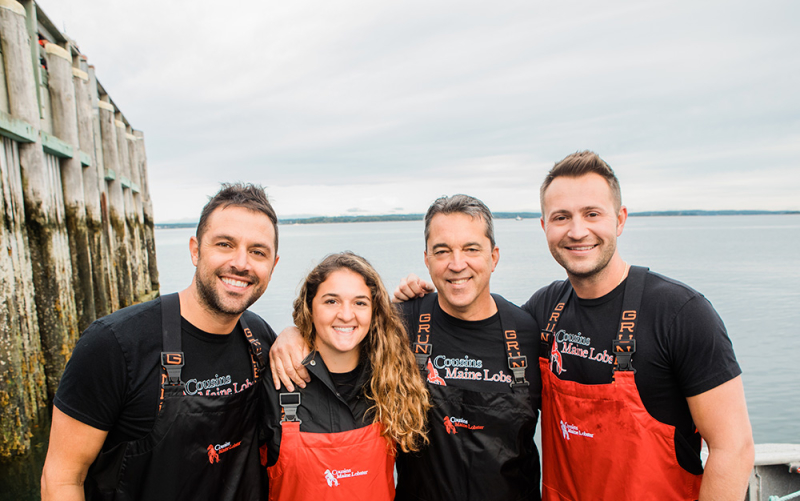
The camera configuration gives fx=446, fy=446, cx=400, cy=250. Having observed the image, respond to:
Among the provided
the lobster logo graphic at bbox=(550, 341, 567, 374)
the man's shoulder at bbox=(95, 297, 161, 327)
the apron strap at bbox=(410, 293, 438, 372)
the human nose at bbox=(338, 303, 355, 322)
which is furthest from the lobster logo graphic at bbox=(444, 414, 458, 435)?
the man's shoulder at bbox=(95, 297, 161, 327)

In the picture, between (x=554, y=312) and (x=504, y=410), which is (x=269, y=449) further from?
(x=554, y=312)

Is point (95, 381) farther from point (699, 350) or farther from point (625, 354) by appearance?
point (699, 350)

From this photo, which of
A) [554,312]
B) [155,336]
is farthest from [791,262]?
[155,336]

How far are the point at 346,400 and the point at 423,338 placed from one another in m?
0.70

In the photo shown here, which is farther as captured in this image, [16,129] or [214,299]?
[16,129]

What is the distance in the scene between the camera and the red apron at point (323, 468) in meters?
2.75

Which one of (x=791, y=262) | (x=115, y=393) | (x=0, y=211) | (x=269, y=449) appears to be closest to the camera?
(x=115, y=393)

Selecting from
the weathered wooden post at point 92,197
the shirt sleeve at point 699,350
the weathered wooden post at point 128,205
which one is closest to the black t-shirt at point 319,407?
the shirt sleeve at point 699,350

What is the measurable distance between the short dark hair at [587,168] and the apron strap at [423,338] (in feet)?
4.31

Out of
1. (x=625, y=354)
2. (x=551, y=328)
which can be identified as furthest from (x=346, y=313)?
(x=625, y=354)

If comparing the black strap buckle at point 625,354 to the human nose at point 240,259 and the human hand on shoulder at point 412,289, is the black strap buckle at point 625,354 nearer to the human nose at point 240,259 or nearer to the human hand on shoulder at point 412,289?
the human hand on shoulder at point 412,289

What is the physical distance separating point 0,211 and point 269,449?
481 cm

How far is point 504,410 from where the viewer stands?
298 cm

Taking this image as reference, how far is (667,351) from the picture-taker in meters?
2.58
